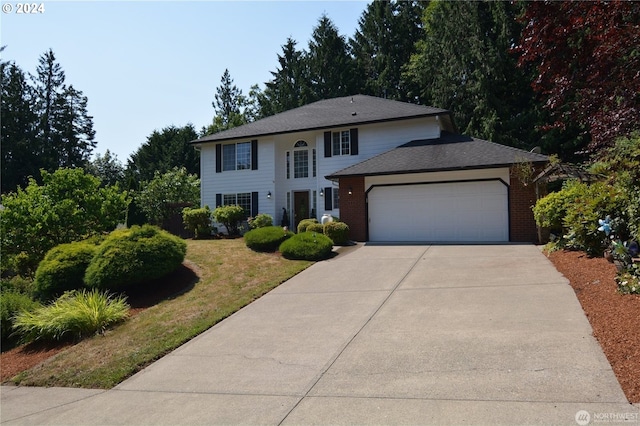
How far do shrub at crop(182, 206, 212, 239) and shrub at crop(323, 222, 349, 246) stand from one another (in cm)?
710

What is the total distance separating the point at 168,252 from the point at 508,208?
1132 centimetres

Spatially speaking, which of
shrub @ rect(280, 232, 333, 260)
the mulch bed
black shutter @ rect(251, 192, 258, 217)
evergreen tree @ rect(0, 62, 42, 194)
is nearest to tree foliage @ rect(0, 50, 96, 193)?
evergreen tree @ rect(0, 62, 42, 194)

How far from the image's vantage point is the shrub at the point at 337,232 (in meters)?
15.6

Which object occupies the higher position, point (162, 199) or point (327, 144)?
point (327, 144)

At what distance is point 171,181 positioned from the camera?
26.6 meters

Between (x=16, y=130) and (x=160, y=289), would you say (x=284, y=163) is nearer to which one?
(x=160, y=289)

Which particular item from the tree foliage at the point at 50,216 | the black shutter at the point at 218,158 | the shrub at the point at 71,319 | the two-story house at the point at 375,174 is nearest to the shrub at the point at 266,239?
the two-story house at the point at 375,174

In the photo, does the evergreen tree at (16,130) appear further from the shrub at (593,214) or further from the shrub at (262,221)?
the shrub at (593,214)

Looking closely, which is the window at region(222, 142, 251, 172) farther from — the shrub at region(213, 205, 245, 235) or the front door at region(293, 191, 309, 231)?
the shrub at region(213, 205, 245, 235)

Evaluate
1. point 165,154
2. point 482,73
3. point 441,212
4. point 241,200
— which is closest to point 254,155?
point 241,200

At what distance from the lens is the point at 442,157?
16.4m

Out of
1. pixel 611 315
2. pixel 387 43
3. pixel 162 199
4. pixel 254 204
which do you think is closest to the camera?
pixel 611 315

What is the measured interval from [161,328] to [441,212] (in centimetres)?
1112

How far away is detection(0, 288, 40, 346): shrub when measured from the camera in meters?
8.97
